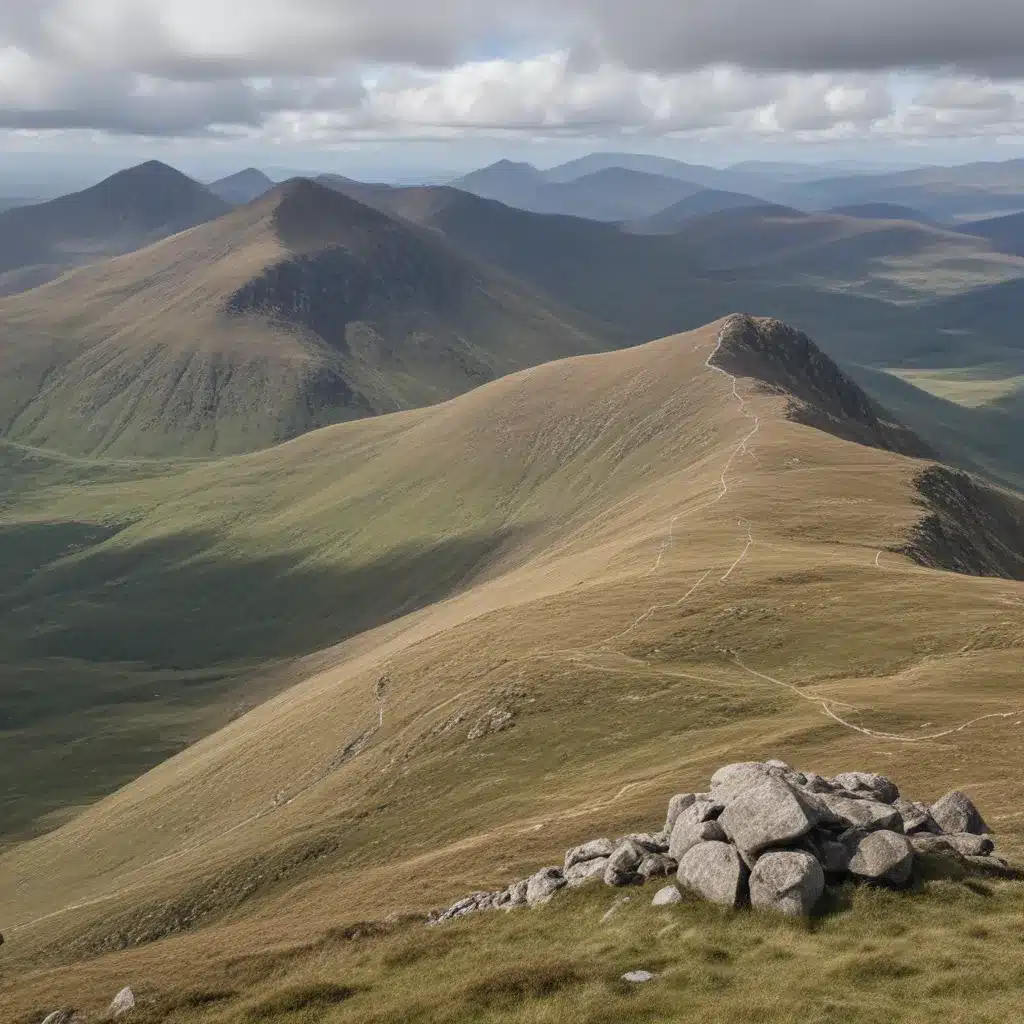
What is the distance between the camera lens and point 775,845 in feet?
123

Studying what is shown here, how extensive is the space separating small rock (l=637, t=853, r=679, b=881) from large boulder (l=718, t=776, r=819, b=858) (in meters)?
3.57

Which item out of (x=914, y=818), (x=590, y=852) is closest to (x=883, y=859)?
(x=914, y=818)

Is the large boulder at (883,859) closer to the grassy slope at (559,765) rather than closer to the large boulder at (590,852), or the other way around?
the grassy slope at (559,765)

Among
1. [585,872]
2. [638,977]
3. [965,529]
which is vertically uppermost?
[638,977]

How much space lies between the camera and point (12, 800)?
598 ft

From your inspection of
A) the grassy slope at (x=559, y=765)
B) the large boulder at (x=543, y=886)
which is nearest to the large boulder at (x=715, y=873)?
the grassy slope at (x=559, y=765)

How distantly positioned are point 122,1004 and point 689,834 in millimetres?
27102

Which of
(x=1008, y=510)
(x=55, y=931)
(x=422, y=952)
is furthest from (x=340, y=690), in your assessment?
A: (x=1008, y=510)

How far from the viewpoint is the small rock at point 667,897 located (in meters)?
38.2

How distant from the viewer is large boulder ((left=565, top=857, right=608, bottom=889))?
4278 cm

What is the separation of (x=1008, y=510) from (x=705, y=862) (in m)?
172

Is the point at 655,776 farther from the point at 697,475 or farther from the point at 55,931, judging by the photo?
the point at 697,475

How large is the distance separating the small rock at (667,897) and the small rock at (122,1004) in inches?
950

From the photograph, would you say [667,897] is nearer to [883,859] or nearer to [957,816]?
[883,859]
